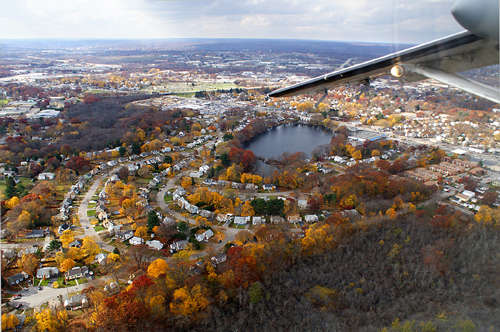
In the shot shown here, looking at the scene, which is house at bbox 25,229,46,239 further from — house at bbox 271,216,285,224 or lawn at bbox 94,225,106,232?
house at bbox 271,216,285,224

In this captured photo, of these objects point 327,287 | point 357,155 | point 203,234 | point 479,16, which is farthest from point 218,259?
point 357,155

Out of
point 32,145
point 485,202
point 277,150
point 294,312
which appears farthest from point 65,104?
point 485,202

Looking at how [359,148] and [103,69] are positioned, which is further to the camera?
[103,69]

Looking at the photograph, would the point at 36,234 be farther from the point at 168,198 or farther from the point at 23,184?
the point at 23,184

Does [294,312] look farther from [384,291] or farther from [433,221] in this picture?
[433,221]

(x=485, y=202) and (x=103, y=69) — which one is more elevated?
(x=103, y=69)

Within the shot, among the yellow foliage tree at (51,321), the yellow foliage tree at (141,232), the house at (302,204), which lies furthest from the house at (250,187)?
the yellow foliage tree at (51,321)
